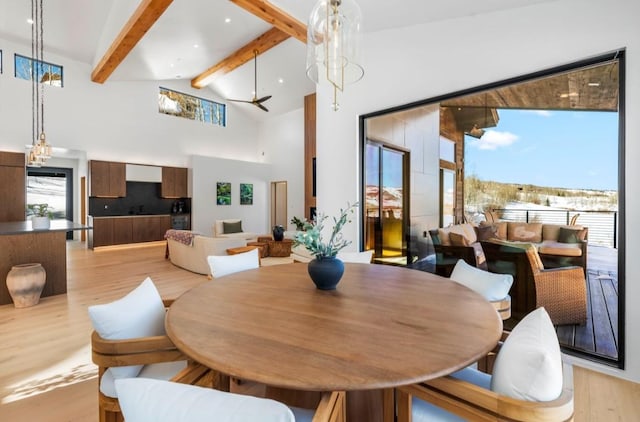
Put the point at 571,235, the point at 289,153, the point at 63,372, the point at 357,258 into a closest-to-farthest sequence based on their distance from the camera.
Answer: the point at 63,372, the point at 571,235, the point at 357,258, the point at 289,153

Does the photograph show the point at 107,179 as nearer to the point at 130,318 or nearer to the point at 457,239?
the point at 130,318

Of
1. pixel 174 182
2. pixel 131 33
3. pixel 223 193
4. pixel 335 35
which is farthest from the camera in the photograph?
pixel 223 193

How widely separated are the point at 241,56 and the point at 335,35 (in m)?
6.74

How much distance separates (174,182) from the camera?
9.17 metres

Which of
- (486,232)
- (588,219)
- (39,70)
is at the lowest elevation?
(486,232)

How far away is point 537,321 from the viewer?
3.67 ft

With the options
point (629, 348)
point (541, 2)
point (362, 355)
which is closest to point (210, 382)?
point (362, 355)

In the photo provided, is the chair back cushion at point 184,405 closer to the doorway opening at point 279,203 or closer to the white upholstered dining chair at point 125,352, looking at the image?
the white upholstered dining chair at point 125,352

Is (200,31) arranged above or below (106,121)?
above

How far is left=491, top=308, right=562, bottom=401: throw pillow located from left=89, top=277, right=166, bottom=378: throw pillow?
4.86ft

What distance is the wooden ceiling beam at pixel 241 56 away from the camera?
272 inches

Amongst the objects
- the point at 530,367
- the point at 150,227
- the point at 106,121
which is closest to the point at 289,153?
the point at 150,227

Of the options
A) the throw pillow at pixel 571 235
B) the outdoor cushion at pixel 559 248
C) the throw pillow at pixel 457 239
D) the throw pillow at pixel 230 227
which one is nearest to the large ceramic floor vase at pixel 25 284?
the throw pillow at pixel 230 227

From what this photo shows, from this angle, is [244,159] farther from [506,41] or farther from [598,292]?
[598,292]
